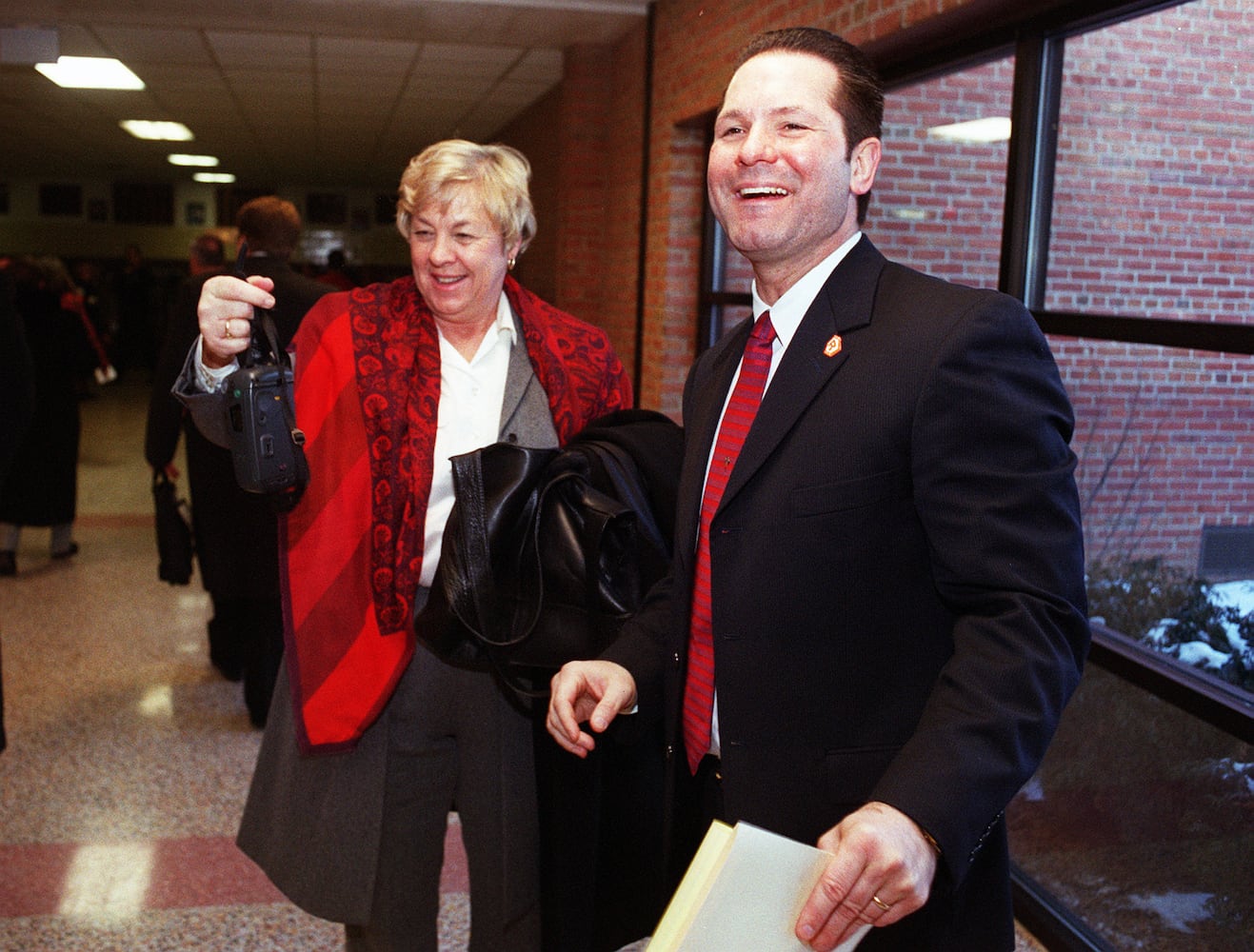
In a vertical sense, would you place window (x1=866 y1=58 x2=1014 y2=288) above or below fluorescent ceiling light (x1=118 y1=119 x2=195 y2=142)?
below

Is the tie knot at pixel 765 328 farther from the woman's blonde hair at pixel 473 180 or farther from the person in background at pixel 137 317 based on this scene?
the person in background at pixel 137 317

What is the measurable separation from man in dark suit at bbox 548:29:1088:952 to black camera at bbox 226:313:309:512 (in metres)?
0.60

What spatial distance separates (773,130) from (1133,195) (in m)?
1.84

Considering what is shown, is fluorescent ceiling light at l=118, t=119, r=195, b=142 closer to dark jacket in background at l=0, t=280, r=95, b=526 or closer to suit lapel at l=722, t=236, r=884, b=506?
dark jacket in background at l=0, t=280, r=95, b=526

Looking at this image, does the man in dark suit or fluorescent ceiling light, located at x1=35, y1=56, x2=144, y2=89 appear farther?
fluorescent ceiling light, located at x1=35, y1=56, x2=144, y2=89

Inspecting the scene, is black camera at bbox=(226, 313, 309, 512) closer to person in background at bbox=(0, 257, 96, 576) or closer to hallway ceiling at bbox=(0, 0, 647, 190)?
hallway ceiling at bbox=(0, 0, 647, 190)

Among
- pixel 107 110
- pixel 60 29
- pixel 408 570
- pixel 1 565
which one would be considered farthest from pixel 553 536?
pixel 107 110

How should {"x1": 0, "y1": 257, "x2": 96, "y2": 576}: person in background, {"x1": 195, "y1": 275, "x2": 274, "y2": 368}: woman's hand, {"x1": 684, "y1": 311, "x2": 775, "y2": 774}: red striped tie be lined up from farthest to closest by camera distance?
1. {"x1": 0, "y1": 257, "x2": 96, "y2": 576}: person in background
2. {"x1": 195, "y1": 275, "x2": 274, "y2": 368}: woman's hand
3. {"x1": 684, "y1": 311, "x2": 775, "y2": 774}: red striped tie

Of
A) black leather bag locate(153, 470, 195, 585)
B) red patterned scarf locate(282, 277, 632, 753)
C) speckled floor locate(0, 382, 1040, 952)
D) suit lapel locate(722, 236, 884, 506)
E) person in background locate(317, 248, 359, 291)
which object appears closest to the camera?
suit lapel locate(722, 236, 884, 506)

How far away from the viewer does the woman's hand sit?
1683 millimetres

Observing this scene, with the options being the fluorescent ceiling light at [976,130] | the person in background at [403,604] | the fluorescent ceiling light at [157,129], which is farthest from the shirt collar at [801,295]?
the fluorescent ceiling light at [157,129]

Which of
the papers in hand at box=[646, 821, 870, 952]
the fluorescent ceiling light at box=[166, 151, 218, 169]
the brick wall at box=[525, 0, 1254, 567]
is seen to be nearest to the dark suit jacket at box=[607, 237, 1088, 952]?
the papers in hand at box=[646, 821, 870, 952]

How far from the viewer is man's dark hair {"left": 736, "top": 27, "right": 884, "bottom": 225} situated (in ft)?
4.29

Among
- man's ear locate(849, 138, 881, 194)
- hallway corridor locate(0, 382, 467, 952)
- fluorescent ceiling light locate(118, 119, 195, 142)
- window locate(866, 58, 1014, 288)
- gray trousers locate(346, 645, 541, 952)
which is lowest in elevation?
hallway corridor locate(0, 382, 467, 952)
